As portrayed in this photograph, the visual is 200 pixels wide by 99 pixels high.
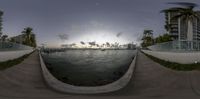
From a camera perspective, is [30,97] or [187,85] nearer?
[30,97]

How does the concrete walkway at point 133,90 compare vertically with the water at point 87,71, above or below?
above

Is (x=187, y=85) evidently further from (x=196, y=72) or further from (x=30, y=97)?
(x=30, y=97)

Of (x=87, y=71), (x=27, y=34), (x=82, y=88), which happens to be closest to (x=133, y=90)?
(x=82, y=88)

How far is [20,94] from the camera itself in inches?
703

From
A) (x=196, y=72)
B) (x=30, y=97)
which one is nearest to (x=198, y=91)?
(x=196, y=72)

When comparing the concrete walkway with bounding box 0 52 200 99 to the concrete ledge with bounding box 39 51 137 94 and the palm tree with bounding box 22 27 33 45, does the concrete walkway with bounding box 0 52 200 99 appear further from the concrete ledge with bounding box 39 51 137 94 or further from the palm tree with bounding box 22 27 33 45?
the palm tree with bounding box 22 27 33 45

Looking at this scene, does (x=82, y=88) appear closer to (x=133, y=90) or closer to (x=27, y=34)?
(x=133, y=90)

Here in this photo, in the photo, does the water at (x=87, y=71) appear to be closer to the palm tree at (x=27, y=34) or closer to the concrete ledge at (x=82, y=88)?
the concrete ledge at (x=82, y=88)

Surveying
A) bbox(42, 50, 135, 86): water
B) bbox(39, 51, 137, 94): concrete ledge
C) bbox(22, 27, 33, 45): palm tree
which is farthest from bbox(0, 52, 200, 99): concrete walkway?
bbox(22, 27, 33, 45): palm tree

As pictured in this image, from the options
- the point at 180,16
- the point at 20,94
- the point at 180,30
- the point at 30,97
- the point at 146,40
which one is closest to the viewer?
the point at 30,97

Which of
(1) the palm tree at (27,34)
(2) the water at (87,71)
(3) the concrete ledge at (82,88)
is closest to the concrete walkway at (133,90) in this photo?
Answer: (3) the concrete ledge at (82,88)

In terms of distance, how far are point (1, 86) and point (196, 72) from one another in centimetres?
1751

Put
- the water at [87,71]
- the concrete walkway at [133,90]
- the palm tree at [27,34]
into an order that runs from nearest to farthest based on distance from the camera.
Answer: the concrete walkway at [133,90], the water at [87,71], the palm tree at [27,34]

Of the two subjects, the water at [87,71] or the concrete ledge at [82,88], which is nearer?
the concrete ledge at [82,88]
